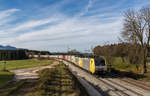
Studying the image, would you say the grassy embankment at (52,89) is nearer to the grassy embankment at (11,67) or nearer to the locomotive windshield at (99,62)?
the grassy embankment at (11,67)

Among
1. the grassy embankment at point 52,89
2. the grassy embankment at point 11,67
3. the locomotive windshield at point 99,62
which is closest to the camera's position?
the grassy embankment at point 52,89

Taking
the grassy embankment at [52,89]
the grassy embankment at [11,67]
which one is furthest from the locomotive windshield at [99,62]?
the grassy embankment at [11,67]

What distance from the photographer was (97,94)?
13.0 m

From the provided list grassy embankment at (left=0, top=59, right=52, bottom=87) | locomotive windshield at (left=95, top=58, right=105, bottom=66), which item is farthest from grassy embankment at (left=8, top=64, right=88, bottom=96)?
locomotive windshield at (left=95, top=58, right=105, bottom=66)

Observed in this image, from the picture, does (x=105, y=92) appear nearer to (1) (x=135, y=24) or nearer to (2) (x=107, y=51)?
(1) (x=135, y=24)

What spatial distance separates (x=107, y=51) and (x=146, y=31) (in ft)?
37.1

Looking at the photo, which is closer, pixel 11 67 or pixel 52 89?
pixel 52 89

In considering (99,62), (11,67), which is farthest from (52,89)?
(11,67)

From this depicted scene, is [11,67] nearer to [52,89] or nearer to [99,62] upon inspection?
[99,62]

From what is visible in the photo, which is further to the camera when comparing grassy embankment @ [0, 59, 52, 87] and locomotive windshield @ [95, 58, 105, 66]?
locomotive windshield @ [95, 58, 105, 66]

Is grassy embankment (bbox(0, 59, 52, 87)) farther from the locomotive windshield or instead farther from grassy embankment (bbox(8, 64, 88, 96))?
the locomotive windshield

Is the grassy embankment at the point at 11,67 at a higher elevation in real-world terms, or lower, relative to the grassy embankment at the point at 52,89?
lower

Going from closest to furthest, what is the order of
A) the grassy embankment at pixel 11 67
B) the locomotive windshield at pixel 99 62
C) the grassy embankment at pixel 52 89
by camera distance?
the grassy embankment at pixel 52 89, the grassy embankment at pixel 11 67, the locomotive windshield at pixel 99 62

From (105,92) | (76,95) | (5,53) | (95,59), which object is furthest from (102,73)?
(5,53)
